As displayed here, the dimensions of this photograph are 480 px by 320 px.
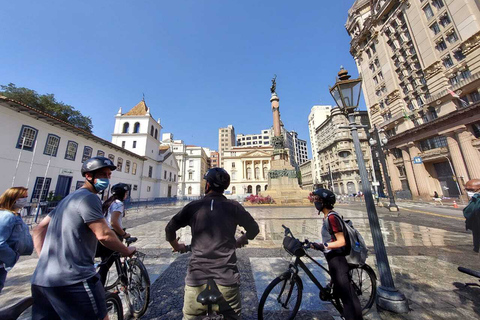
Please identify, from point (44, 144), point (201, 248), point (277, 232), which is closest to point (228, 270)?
point (201, 248)

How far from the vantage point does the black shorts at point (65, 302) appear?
1.45 m

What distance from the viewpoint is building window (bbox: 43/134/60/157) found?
674 inches

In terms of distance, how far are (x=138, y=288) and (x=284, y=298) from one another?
2.27 m

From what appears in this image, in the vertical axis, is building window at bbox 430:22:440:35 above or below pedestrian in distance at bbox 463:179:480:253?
above

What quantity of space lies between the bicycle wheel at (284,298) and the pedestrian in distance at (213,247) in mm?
1202

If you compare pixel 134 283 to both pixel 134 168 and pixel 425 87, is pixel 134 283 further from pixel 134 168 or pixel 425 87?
pixel 425 87

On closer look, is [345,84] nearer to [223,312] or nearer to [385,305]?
[385,305]

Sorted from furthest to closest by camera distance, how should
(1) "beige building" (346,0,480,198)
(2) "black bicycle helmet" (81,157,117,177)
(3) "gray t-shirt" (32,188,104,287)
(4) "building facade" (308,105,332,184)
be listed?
(4) "building facade" (308,105,332,184) < (1) "beige building" (346,0,480,198) < (2) "black bicycle helmet" (81,157,117,177) < (3) "gray t-shirt" (32,188,104,287)

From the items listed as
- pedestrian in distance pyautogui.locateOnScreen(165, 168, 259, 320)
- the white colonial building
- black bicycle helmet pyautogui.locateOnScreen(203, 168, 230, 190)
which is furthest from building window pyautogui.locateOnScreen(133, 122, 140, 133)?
pedestrian in distance pyautogui.locateOnScreen(165, 168, 259, 320)

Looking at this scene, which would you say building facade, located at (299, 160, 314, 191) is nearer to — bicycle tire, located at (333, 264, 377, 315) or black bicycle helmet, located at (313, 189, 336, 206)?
bicycle tire, located at (333, 264, 377, 315)

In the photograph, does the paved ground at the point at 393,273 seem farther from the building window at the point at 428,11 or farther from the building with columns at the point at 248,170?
the building with columns at the point at 248,170

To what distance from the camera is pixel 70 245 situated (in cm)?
157

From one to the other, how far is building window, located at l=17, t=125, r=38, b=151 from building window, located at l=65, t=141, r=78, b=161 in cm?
323

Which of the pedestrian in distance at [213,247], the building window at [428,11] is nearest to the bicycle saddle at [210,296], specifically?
the pedestrian in distance at [213,247]
